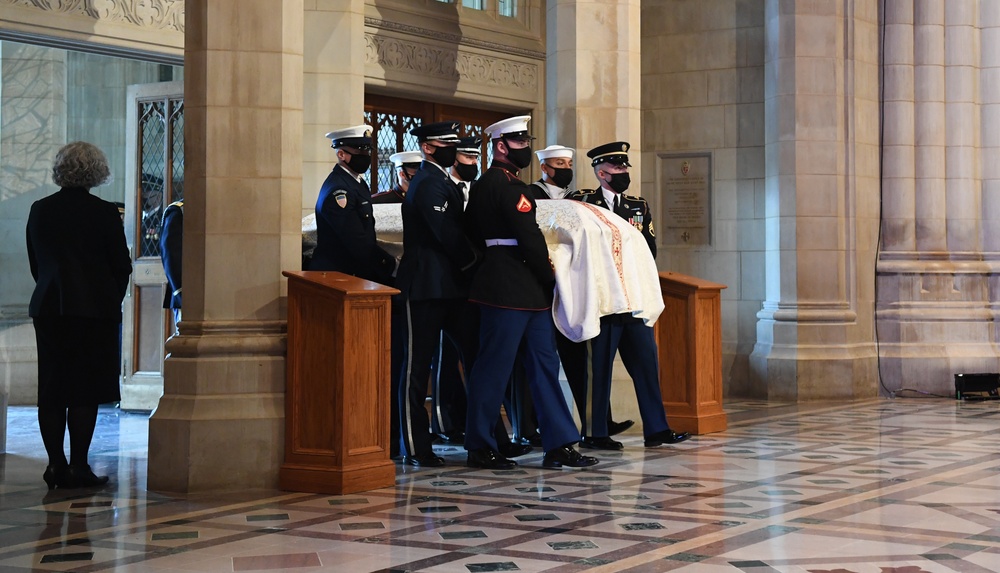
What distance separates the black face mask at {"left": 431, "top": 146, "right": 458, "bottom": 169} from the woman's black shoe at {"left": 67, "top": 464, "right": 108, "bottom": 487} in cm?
272

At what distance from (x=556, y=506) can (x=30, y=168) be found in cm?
836

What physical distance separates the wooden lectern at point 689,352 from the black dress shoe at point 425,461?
2.37 meters

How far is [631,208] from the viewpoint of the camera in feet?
30.3

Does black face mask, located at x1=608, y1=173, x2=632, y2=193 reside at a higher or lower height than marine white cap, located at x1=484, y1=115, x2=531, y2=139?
lower

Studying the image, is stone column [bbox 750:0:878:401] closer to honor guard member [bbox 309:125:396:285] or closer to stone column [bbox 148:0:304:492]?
honor guard member [bbox 309:125:396:285]

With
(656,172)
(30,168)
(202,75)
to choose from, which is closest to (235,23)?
(202,75)

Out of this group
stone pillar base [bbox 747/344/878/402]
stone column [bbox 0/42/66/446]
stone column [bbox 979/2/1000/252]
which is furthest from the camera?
stone column [bbox 979/2/1000/252]

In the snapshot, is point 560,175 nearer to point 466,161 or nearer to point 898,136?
point 466,161

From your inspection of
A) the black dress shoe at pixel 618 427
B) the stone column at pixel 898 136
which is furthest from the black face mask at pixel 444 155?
the stone column at pixel 898 136

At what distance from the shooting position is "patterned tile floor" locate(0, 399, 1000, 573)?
16.9 feet

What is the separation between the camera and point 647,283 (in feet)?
28.8

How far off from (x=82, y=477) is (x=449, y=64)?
6.41 m

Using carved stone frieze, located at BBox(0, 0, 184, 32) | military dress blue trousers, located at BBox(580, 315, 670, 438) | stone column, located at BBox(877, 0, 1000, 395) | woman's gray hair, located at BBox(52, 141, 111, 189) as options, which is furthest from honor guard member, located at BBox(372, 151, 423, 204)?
stone column, located at BBox(877, 0, 1000, 395)

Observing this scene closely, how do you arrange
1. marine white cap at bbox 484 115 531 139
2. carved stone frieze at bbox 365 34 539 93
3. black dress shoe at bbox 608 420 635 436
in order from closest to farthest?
1. marine white cap at bbox 484 115 531 139
2. black dress shoe at bbox 608 420 635 436
3. carved stone frieze at bbox 365 34 539 93
